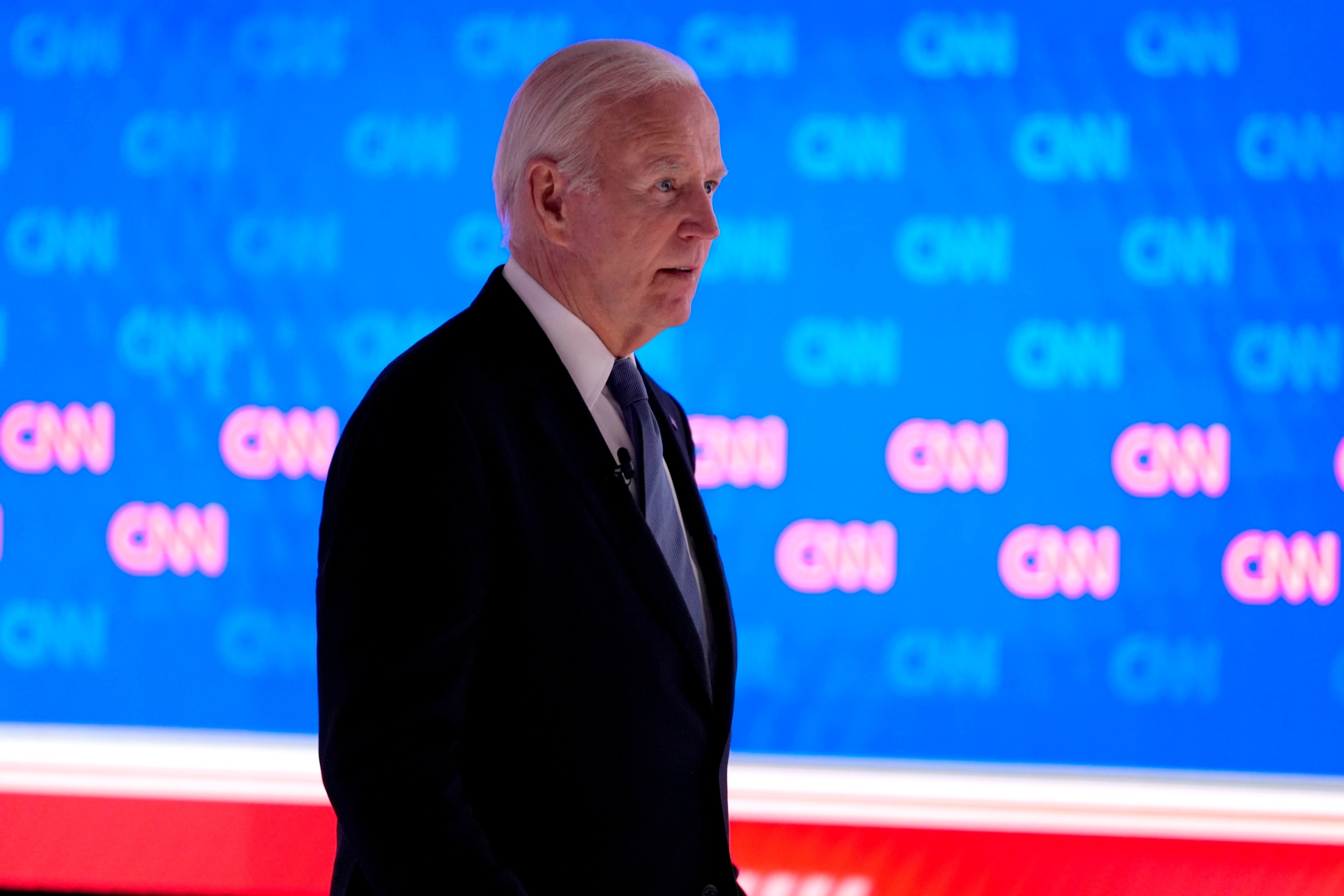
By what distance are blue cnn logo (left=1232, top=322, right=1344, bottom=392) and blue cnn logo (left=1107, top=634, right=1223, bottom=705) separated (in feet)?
1.78

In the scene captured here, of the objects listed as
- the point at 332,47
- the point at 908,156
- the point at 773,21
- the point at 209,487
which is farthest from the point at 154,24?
the point at 908,156

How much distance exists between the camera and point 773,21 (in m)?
2.23

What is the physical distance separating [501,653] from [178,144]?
6.25ft

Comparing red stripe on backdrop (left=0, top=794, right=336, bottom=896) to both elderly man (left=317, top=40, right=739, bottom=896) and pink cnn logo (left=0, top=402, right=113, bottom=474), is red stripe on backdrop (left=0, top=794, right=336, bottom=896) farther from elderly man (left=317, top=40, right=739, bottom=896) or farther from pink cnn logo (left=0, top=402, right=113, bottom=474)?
elderly man (left=317, top=40, right=739, bottom=896)

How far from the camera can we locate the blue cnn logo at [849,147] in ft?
7.28

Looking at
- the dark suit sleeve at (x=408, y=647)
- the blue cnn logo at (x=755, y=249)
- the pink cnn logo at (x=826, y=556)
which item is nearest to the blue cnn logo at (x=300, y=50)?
the blue cnn logo at (x=755, y=249)

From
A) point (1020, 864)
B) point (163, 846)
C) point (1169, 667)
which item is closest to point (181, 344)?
point (163, 846)

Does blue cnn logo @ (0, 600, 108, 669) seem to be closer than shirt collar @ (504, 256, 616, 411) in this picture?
No

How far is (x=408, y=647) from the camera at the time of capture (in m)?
0.81

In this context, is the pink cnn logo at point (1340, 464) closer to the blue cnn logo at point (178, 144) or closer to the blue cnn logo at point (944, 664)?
the blue cnn logo at point (944, 664)

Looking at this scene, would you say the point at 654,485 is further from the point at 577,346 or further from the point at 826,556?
the point at 826,556

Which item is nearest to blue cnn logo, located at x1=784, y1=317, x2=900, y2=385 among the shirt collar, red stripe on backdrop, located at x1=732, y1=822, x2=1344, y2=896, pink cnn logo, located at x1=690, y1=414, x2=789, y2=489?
pink cnn logo, located at x1=690, y1=414, x2=789, y2=489

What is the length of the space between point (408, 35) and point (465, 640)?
72.5 inches

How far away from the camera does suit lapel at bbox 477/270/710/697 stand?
0.92 m
